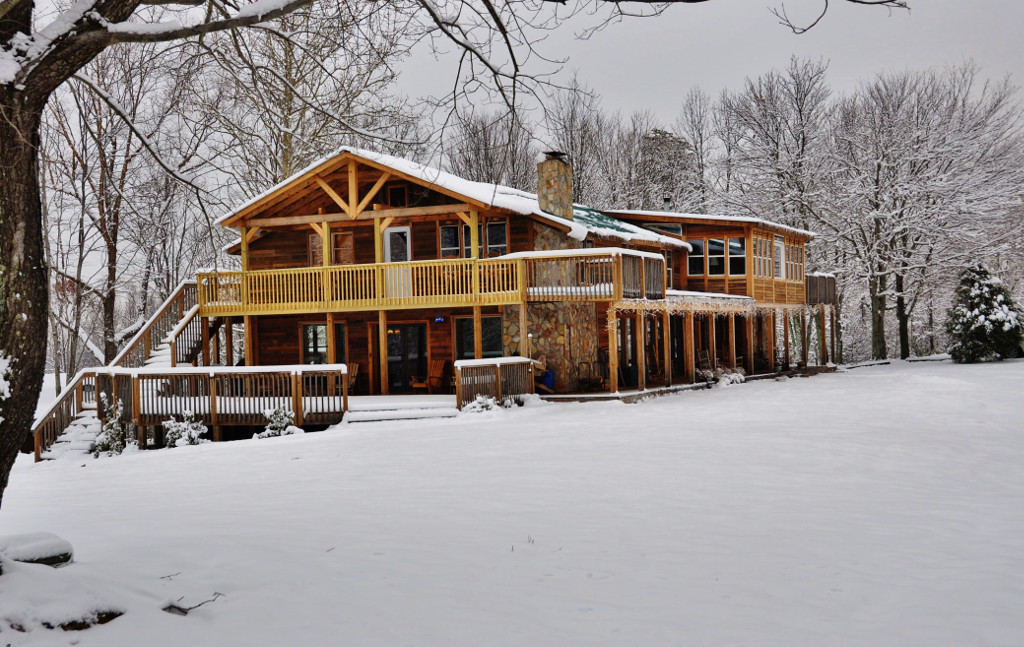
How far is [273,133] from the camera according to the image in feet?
98.6

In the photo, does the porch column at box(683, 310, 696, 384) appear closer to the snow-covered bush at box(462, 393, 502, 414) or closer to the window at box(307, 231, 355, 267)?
the snow-covered bush at box(462, 393, 502, 414)

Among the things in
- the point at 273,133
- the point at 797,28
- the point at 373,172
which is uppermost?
the point at 273,133

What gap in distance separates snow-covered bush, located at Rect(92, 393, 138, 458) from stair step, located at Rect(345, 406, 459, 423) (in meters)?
5.01

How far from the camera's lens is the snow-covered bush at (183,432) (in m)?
18.5

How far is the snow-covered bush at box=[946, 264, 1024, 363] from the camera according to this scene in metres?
33.4

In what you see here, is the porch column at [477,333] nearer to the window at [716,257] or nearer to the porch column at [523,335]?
the porch column at [523,335]

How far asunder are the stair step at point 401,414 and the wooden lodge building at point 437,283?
303 cm

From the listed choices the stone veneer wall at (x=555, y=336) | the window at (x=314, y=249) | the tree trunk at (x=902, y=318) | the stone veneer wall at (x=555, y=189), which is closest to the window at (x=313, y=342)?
the window at (x=314, y=249)

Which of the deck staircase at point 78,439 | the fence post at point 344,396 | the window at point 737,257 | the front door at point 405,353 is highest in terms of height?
the window at point 737,257

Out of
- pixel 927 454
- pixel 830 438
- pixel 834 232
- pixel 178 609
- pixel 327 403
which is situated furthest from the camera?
pixel 834 232

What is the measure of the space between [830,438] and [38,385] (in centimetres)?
1184

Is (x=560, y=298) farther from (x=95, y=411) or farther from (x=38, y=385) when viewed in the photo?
(x=38, y=385)

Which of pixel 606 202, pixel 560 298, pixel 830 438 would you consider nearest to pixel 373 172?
pixel 560 298

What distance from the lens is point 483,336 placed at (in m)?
24.3
